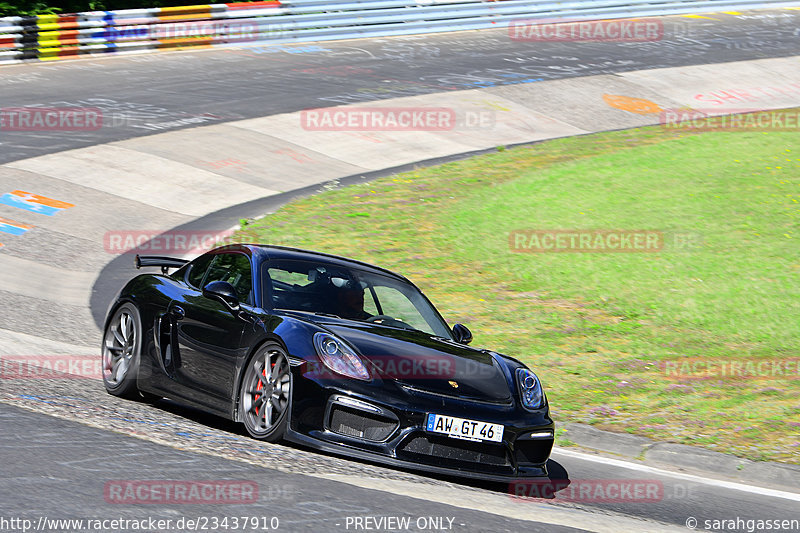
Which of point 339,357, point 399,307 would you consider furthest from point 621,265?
point 339,357

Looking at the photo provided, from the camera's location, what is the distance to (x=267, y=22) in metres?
27.9

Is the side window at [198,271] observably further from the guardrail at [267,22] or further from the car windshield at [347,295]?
the guardrail at [267,22]

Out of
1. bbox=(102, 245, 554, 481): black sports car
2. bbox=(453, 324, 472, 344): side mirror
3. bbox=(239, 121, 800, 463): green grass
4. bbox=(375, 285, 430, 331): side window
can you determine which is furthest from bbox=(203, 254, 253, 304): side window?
bbox=(239, 121, 800, 463): green grass

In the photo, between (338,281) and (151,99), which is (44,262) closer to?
(338,281)

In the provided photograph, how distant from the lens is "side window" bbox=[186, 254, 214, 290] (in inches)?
309

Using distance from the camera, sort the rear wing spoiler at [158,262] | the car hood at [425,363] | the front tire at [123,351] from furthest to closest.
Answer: the rear wing spoiler at [158,262]
the front tire at [123,351]
the car hood at [425,363]

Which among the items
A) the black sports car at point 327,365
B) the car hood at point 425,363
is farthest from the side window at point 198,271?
the car hood at point 425,363

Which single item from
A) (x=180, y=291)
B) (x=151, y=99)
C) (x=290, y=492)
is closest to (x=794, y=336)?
(x=180, y=291)

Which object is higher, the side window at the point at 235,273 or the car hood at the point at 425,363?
the side window at the point at 235,273

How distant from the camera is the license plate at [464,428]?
20.2 ft

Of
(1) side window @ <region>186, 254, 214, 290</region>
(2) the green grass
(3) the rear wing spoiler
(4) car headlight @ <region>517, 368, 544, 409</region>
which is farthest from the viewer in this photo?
(2) the green grass

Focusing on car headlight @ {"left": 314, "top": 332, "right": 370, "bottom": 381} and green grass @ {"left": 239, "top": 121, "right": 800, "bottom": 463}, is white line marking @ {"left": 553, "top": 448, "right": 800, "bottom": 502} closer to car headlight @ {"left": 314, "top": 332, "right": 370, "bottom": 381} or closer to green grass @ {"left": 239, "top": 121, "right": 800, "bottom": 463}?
green grass @ {"left": 239, "top": 121, "right": 800, "bottom": 463}

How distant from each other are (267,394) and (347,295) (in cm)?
117

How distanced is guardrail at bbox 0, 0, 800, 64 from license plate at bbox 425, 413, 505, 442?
20716 mm
